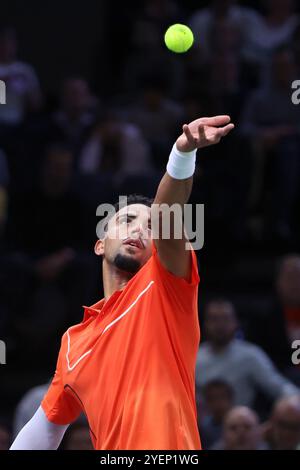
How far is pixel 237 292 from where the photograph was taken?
9.19m

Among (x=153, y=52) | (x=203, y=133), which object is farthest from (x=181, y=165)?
(x=153, y=52)

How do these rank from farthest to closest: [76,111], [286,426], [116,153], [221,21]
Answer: [221,21] < [76,111] < [116,153] < [286,426]

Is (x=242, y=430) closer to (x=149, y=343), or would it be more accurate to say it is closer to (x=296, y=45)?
(x=149, y=343)

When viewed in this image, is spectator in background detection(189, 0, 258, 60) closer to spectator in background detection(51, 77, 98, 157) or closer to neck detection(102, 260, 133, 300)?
spectator in background detection(51, 77, 98, 157)

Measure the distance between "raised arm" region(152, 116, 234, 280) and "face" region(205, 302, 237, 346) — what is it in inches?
129

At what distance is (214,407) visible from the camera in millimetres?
7465

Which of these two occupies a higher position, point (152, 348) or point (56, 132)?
point (56, 132)

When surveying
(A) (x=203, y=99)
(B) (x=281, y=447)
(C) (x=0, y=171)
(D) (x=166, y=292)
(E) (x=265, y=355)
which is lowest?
(B) (x=281, y=447)

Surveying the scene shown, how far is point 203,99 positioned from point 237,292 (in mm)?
1654

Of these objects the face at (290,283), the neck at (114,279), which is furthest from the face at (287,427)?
the neck at (114,279)

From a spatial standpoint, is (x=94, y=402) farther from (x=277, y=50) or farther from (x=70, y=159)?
(x=277, y=50)

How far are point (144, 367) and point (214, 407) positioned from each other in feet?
10.2

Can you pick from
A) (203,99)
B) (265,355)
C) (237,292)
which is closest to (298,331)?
(265,355)

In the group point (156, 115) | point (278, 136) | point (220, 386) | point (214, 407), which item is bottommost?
point (214, 407)
